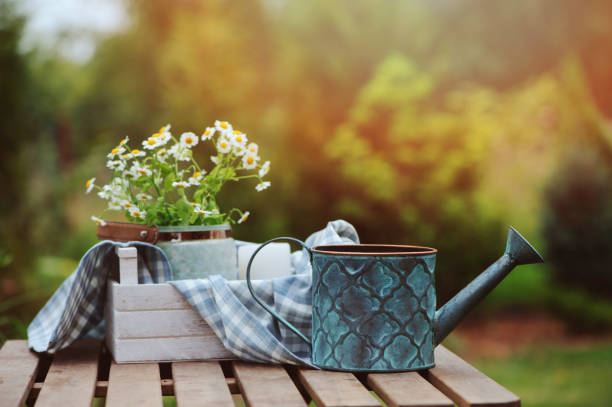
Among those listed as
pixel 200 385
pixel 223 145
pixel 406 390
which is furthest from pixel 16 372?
pixel 406 390

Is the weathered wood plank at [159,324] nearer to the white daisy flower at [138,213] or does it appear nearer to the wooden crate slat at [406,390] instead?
the white daisy flower at [138,213]

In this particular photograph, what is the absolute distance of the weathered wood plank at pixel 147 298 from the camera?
51.7 inches

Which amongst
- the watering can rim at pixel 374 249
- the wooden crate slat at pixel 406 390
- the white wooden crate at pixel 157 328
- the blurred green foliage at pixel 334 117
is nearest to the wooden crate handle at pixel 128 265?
the white wooden crate at pixel 157 328

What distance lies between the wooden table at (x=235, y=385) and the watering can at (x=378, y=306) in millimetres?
31

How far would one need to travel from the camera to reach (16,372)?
1.27 metres

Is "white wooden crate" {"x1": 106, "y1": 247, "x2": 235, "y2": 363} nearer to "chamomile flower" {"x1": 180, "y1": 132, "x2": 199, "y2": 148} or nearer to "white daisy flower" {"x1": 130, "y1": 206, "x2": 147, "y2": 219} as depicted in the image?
"white daisy flower" {"x1": 130, "y1": 206, "x2": 147, "y2": 219}

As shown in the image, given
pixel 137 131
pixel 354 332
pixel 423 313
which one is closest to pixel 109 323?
pixel 354 332

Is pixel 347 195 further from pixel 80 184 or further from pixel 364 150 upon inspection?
pixel 80 184

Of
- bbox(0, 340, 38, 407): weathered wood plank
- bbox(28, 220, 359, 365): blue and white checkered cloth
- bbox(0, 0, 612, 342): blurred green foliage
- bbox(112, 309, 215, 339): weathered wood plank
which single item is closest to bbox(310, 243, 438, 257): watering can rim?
bbox(28, 220, 359, 365): blue and white checkered cloth

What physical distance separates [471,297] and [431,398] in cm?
28

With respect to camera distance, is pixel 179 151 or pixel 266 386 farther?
pixel 179 151

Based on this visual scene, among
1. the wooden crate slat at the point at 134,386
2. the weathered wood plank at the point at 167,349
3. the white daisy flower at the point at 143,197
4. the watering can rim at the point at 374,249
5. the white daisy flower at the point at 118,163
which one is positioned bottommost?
the wooden crate slat at the point at 134,386

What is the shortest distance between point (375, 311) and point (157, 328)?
0.43 meters

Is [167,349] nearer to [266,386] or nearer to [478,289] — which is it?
[266,386]
